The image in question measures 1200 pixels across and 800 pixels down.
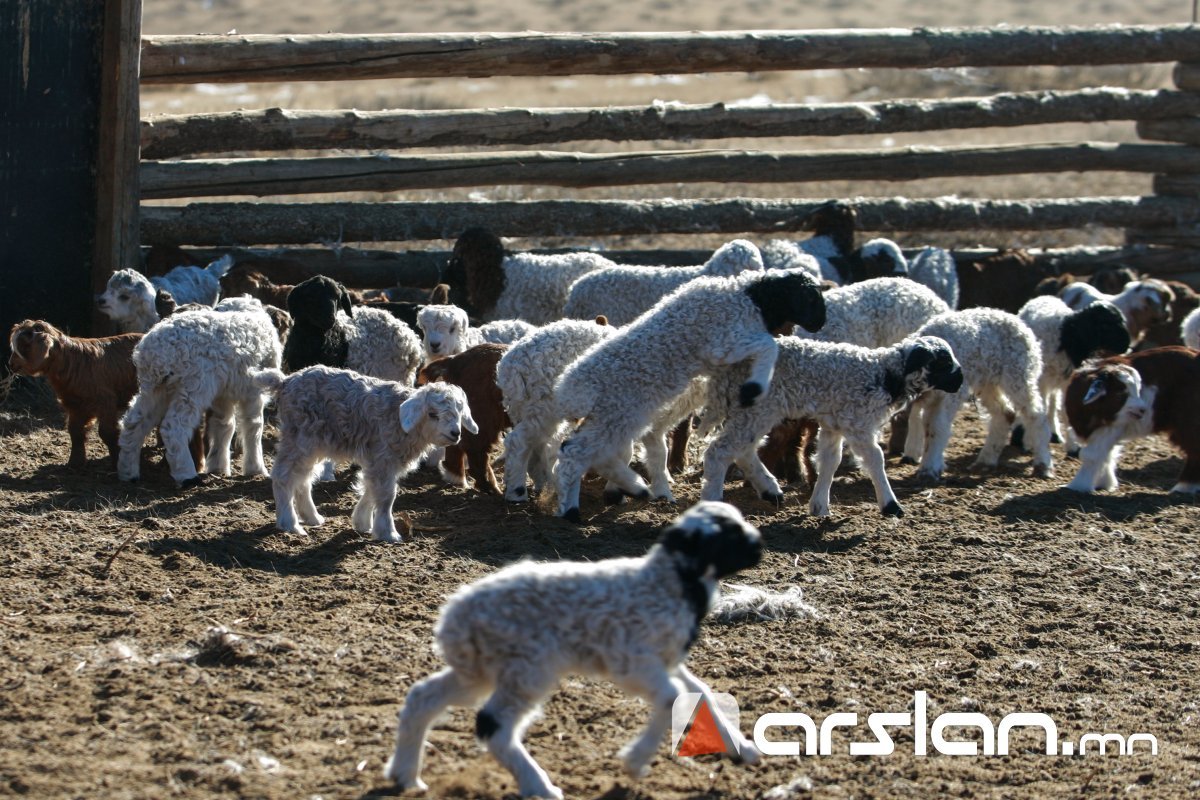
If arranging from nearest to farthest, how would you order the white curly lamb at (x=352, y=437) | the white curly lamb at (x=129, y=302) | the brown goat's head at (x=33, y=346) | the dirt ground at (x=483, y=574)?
the dirt ground at (x=483, y=574) < the white curly lamb at (x=352, y=437) < the brown goat's head at (x=33, y=346) < the white curly lamb at (x=129, y=302)

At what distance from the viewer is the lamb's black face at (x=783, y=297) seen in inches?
383

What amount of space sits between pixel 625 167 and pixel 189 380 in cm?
691

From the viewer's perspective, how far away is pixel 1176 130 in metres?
17.5

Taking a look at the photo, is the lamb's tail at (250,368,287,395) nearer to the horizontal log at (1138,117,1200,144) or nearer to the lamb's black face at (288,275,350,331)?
the lamb's black face at (288,275,350,331)

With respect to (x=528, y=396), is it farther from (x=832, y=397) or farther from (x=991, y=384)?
(x=991, y=384)

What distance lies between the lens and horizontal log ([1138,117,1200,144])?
1741cm

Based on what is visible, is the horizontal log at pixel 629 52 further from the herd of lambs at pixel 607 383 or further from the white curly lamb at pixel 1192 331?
the white curly lamb at pixel 1192 331

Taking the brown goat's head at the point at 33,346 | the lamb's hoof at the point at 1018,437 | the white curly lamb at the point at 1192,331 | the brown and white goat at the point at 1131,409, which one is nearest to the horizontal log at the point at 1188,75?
the white curly lamb at the point at 1192,331

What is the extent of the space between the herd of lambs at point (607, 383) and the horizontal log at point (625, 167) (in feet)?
5.65

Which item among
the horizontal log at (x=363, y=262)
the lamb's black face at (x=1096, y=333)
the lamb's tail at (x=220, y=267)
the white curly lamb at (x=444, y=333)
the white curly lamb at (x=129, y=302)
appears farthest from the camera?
the horizontal log at (x=363, y=262)

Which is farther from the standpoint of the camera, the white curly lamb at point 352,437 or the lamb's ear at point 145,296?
the lamb's ear at point 145,296

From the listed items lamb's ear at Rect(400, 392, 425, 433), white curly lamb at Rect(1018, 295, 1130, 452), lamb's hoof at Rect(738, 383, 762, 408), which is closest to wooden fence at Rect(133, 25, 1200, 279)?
white curly lamb at Rect(1018, 295, 1130, 452)

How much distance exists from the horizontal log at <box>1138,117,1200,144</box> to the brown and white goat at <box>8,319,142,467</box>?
1242 cm

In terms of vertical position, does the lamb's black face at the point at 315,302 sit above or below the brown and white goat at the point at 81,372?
above
